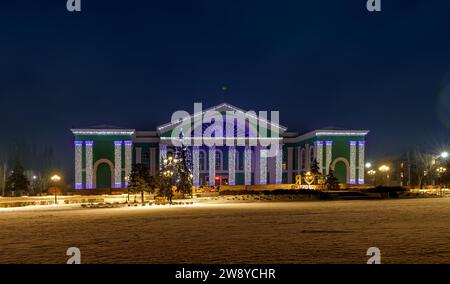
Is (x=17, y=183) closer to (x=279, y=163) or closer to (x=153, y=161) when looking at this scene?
(x=153, y=161)

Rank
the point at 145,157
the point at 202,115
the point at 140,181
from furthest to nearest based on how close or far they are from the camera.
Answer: the point at 145,157 < the point at 202,115 < the point at 140,181

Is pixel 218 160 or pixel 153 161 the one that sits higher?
pixel 218 160

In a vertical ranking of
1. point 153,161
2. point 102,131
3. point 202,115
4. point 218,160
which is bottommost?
point 153,161

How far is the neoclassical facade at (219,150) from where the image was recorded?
69688 millimetres

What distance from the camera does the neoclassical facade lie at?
229ft

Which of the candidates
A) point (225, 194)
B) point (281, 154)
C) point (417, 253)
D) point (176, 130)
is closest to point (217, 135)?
point (176, 130)

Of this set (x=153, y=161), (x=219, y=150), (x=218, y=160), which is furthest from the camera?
(x=218, y=160)

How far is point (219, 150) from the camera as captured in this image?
7700 centimetres

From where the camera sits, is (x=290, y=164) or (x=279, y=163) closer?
(x=279, y=163)

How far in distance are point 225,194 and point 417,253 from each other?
4226 centimetres

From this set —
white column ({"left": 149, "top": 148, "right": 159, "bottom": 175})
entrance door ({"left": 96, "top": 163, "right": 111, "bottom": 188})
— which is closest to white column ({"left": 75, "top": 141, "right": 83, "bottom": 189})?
entrance door ({"left": 96, "top": 163, "right": 111, "bottom": 188})

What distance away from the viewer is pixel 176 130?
240 feet

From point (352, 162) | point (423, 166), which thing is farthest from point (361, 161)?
point (423, 166)

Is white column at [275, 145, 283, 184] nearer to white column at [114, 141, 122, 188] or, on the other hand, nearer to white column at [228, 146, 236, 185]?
white column at [228, 146, 236, 185]
